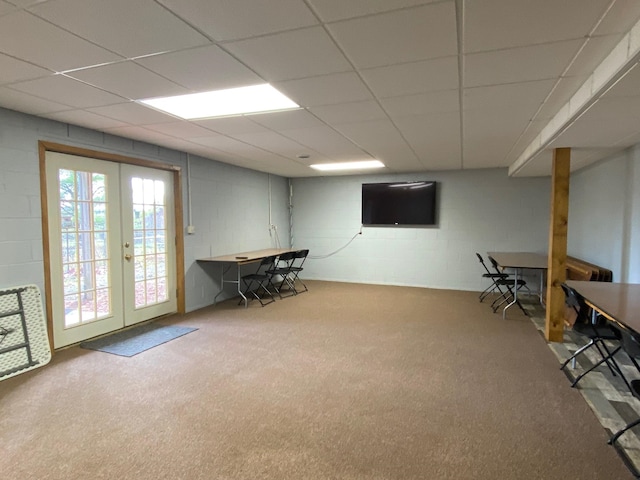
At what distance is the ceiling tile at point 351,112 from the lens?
9.67 feet

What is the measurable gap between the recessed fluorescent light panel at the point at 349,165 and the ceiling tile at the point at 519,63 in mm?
3353

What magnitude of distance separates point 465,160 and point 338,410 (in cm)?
440

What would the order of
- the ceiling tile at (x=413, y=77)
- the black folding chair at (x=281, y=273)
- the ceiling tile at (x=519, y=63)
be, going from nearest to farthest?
the ceiling tile at (x=519, y=63)
the ceiling tile at (x=413, y=77)
the black folding chair at (x=281, y=273)

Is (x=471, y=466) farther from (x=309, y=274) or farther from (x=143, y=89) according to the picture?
(x=309, y=274)

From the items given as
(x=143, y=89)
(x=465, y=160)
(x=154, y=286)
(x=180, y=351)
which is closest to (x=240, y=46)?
(x=143, y=89)

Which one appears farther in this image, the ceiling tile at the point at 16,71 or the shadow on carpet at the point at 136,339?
the shadow on carpet at the point at 136,339

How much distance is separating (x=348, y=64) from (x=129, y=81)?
149 cm

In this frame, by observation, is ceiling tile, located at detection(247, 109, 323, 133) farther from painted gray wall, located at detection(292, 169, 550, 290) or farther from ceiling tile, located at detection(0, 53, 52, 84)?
painted gray wall, located at detection(292, 169, 550, 290)

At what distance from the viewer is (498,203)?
6.40m

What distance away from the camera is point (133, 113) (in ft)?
10.5

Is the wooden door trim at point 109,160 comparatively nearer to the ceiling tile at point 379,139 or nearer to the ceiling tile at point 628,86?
the ceiling tile at point 379,139

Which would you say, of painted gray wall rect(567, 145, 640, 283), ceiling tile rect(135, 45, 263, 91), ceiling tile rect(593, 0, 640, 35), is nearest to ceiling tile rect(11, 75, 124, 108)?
ceiling tile rect(135, 45, 263, 91)

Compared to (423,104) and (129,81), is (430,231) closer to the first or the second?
(423,104)

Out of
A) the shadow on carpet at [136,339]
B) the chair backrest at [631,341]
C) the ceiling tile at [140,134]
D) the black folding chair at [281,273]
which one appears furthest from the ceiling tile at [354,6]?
the black folding chair at [281,273]
